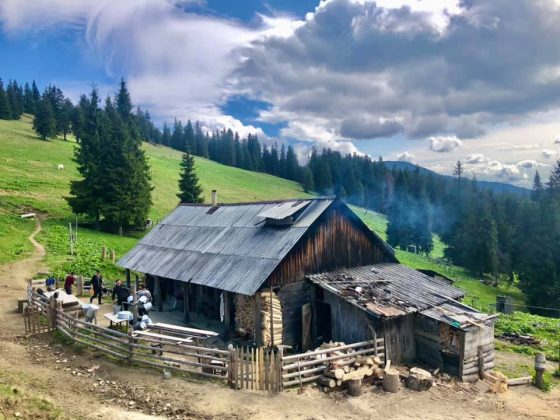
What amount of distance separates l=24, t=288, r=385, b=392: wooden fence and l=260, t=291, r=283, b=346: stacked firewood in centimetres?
145

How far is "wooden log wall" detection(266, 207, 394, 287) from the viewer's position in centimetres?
1814

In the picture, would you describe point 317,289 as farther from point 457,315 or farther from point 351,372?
point 457,315

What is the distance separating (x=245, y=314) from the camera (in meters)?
18.7

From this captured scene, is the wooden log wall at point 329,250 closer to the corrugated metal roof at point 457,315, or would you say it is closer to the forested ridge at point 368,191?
the corrugated metal roof at point 457,315

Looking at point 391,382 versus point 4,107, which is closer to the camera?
point 391,382

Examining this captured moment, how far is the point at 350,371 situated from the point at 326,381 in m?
1.04

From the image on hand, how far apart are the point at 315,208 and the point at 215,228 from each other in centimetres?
675

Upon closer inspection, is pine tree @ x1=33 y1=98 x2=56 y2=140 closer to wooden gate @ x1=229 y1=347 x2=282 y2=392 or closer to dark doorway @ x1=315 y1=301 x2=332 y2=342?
dark doorway @ x1=315 y1=301 x2=332 y2=342

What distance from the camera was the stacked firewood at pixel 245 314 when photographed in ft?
59.9

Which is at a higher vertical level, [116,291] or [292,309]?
[292,309]

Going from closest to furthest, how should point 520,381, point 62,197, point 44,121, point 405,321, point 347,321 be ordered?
1. point 520,381
2. point 405,321
3. point 347,321
4. point 62,197
5. point 44,121

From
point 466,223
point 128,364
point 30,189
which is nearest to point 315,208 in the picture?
point 128,364

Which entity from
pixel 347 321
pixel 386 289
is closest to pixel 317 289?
pixel 347 321

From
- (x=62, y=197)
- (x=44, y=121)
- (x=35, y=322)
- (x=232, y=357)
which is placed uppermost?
(x=44, y=121)
